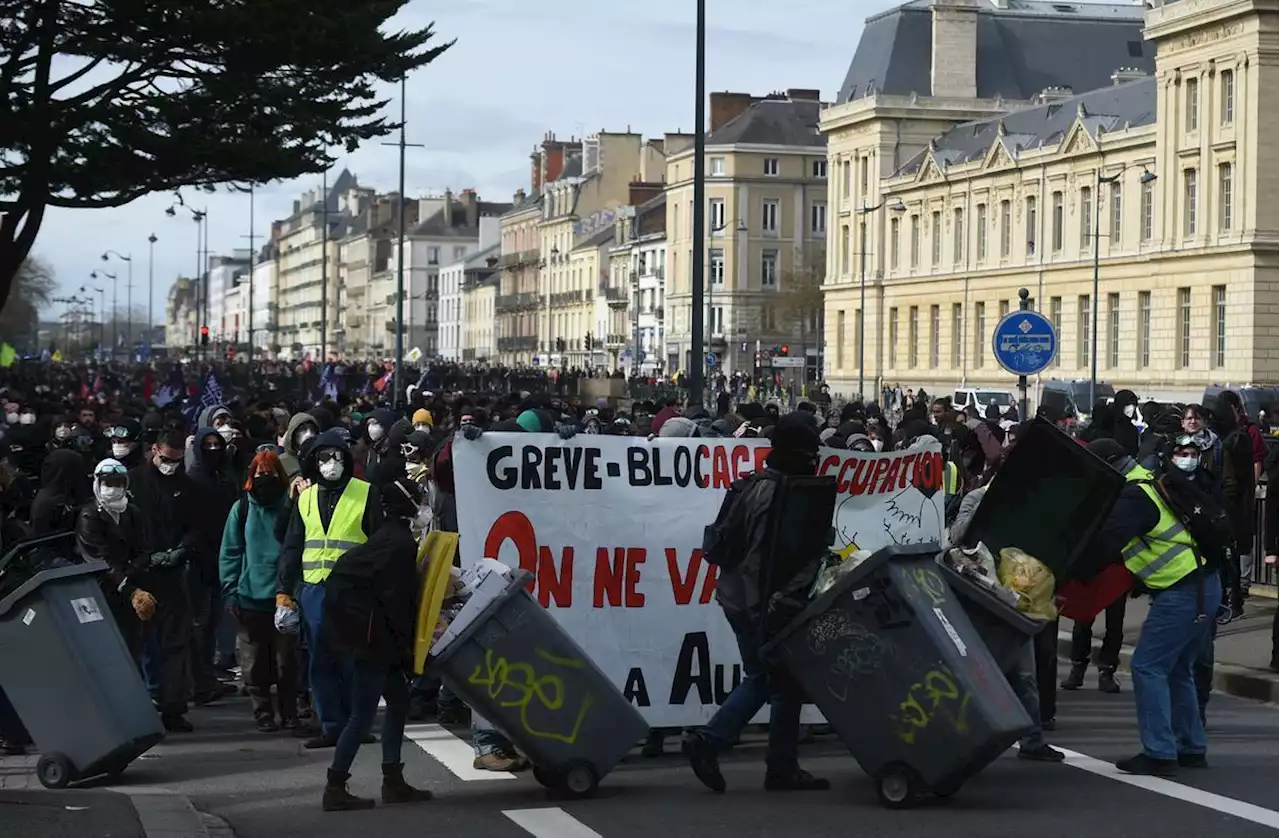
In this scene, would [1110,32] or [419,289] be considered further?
[419,289]

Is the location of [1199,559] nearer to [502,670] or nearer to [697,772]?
[697,772]

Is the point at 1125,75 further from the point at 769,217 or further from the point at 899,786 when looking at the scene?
the point at 899,786

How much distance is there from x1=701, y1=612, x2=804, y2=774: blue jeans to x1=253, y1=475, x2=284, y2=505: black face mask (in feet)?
11.5

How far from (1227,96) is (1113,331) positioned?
11.5 metres

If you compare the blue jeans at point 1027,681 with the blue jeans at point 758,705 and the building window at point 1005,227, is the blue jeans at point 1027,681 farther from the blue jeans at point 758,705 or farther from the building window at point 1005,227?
the building window at point 1005,227

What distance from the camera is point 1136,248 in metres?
76.1

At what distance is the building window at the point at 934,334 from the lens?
93.0 metres

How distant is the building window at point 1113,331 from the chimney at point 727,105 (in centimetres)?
4303

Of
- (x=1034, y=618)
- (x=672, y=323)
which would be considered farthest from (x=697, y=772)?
(x=672, y=323)

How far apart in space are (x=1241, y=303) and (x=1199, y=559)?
196 feet

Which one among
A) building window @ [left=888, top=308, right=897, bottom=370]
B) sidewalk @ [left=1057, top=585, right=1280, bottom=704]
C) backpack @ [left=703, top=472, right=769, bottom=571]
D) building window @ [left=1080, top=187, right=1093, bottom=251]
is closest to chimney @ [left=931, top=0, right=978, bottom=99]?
building window @ [left=888, top=308, right=897, bottom=370]

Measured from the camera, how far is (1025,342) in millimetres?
20453

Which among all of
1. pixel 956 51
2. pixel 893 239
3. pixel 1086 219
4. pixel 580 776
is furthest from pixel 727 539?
pixel 956 51

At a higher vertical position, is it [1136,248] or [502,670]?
[1136,248]
